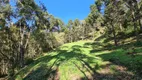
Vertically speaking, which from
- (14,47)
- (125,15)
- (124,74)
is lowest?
(124,74)

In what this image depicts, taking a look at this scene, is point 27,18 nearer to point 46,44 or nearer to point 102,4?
point 102,4

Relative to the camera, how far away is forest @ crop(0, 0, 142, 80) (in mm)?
21516

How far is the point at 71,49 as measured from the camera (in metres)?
46.8

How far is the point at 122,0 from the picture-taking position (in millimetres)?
38406

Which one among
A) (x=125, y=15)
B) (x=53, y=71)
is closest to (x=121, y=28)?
(x=125, y=15)

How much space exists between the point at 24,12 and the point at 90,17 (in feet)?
183

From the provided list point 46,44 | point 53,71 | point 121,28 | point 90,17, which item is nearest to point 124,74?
point 53,71

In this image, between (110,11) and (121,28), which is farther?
(121,28)

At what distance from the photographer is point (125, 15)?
161ft

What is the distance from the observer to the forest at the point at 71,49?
21516 millimetres

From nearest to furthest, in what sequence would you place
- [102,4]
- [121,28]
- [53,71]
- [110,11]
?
[53,71] < [110,11] < [102,4] < [121,28]

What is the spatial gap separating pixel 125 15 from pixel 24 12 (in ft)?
82.0

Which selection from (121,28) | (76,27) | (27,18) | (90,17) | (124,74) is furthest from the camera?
(76,27)

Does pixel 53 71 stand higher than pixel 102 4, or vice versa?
pixel 102 4
